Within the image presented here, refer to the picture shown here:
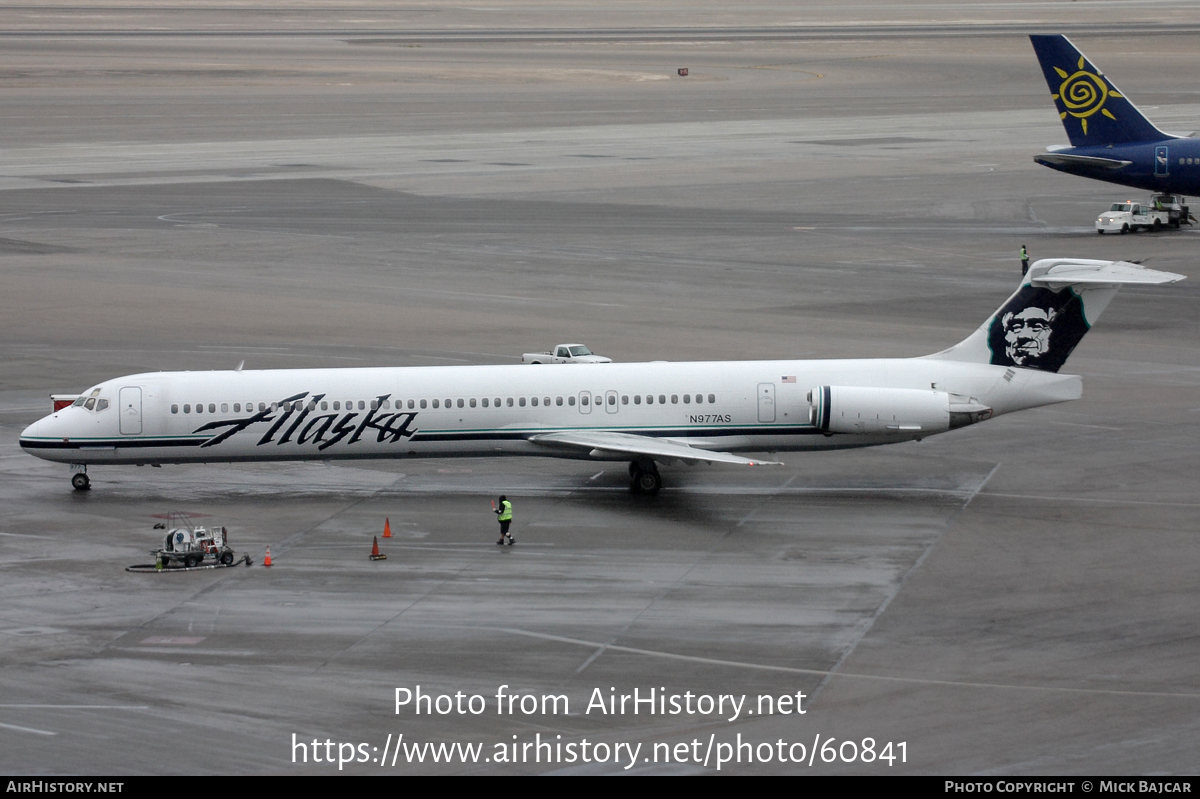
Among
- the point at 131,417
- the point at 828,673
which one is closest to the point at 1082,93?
the point at 131,417

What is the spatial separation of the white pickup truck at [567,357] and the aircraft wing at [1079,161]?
121 feet

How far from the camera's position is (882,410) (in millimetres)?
38812

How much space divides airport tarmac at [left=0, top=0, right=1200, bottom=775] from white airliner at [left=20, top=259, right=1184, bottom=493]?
4.48 feet

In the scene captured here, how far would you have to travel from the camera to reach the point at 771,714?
25672mm

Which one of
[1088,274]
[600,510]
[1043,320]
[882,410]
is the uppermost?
[1088,274]

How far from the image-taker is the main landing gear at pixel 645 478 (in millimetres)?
39969

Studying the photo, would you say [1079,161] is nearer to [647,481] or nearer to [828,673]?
[647,481]

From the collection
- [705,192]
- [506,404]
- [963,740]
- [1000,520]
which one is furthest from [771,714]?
[705,192]

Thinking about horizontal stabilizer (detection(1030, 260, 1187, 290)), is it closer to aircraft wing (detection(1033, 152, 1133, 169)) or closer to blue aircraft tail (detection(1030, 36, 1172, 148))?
blue aircraft tail (detection(1030, 36, 1172, 148))

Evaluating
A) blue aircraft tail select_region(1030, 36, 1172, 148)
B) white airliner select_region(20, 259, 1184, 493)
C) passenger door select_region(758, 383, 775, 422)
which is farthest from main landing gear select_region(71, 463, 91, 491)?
blue aircraft tail select_region(1030, 36, 1172, 148)

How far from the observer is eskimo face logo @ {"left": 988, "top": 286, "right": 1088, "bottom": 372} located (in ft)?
132

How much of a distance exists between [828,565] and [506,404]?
10204mm

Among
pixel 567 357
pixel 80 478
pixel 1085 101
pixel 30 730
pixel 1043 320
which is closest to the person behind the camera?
pixel 30 730

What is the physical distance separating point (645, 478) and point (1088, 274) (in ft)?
40.2
